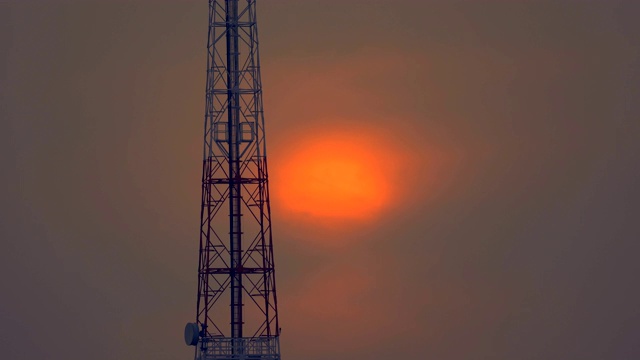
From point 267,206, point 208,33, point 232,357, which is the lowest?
point 232,357

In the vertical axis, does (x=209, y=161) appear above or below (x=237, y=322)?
above

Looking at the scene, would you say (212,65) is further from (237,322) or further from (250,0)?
(237,322)

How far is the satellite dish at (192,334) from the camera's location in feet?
562

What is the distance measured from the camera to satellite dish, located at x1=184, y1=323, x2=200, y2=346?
171m

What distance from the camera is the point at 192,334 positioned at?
171375 millimetres

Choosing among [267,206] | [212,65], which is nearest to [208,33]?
[212,65]

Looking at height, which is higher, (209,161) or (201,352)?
(209,161)

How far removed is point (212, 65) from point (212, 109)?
3.24m

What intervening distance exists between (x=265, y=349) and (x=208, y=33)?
23468mm

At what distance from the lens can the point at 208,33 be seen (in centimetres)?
17225

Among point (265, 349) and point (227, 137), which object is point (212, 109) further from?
point (265, 349)

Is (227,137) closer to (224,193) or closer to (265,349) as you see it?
(224,193)

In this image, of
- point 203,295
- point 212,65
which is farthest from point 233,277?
point 212,65

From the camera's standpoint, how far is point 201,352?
566 ft
